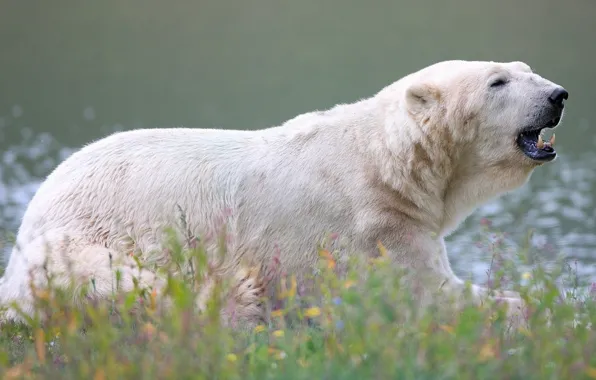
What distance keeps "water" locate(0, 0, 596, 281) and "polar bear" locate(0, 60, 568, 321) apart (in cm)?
442

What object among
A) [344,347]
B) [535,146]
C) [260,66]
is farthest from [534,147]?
[260,66]

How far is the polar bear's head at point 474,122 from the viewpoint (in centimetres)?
491

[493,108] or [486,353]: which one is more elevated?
[493,108]

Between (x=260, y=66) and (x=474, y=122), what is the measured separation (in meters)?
16.3

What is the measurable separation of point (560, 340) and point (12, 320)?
9.10 feet

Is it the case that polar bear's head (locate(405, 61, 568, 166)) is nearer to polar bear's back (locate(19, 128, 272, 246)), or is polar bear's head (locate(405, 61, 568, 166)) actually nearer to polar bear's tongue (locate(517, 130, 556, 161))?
polar bear's tongue (locate(517, 130, 556, 161))

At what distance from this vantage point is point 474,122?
4.96 meters

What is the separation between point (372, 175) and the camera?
498 centimetres

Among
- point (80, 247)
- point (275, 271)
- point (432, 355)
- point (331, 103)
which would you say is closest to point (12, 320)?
point (80, 247)

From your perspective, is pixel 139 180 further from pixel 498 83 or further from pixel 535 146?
pixel 535 146

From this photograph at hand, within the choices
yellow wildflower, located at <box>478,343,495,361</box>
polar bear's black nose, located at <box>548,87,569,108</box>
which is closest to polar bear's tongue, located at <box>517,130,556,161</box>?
polar bear's black nose, located at <box>548,87,569,108</box>

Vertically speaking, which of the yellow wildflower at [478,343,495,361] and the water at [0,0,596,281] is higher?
the water at [0,0,596,281]

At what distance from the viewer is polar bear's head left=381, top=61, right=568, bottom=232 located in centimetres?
491

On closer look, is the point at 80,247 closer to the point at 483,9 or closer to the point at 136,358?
the point at 136,358
